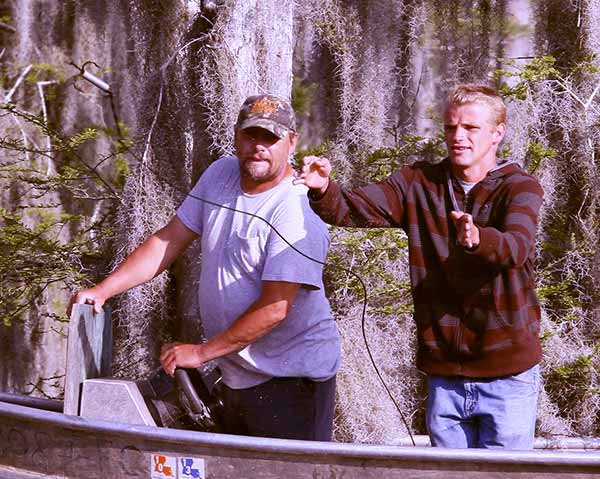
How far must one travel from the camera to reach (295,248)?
352 cm

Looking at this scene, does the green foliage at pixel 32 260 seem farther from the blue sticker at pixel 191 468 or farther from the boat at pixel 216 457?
the blue sticker at pixel 191 468

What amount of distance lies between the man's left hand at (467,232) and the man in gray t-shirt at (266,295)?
68 cm

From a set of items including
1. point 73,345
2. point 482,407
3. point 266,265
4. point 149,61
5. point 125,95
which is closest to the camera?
point 482,407

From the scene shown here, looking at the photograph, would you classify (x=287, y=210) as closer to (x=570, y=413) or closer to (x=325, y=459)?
(x=325, y=459)

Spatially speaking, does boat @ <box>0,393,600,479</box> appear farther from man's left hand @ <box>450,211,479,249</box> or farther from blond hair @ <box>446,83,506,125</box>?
blond hair @ <box>446,83,506,125</box>

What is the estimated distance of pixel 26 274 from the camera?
5922mm

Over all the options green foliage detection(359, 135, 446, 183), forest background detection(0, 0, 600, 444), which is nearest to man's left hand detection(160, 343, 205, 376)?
forest background detection(0, 0, 600, 444)

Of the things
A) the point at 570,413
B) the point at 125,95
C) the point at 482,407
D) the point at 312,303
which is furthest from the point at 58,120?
the point at 482,407

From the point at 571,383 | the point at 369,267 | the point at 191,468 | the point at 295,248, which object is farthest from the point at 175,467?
the point at 571,383

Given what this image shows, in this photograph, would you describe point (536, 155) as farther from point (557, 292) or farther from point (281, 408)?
point (281, 408)

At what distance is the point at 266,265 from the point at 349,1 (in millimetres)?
3359

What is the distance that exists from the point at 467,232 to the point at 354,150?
3.33 meters

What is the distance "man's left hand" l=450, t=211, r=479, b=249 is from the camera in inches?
117

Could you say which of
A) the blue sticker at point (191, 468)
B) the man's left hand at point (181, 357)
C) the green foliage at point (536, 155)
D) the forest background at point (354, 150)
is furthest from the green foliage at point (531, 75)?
the blue sticker at point (191, 468)
